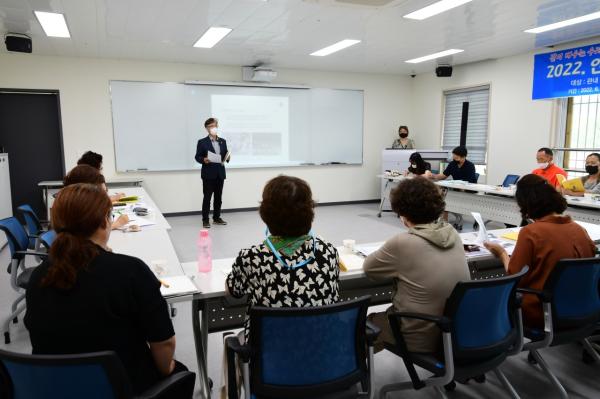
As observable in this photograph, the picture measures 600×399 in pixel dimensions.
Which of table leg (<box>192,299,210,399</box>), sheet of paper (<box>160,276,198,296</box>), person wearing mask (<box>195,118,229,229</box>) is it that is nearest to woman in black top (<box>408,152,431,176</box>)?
person wearing mask (<box>195,118,229,229</box>)

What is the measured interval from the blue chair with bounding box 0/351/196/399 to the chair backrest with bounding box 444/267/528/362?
1236 mm

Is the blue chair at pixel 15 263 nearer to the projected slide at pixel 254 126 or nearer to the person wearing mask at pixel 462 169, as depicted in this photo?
the projected slide at pixel 254 126

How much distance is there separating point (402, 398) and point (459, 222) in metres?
5.12

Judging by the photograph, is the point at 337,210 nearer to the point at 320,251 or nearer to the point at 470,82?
the point at 470,82

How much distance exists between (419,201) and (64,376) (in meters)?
1.48

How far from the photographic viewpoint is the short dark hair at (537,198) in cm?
220

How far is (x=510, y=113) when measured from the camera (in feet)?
23.4

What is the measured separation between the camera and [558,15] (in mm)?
4715

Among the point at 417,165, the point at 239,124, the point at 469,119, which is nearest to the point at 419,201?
the point at 417,165

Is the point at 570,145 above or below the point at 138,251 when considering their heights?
above

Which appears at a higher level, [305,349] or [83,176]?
[83,176]

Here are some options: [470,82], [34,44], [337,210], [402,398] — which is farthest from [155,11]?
[470,82]

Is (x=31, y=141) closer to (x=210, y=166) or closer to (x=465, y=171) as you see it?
(x=210, y=166)

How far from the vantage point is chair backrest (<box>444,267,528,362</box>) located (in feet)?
5.57
